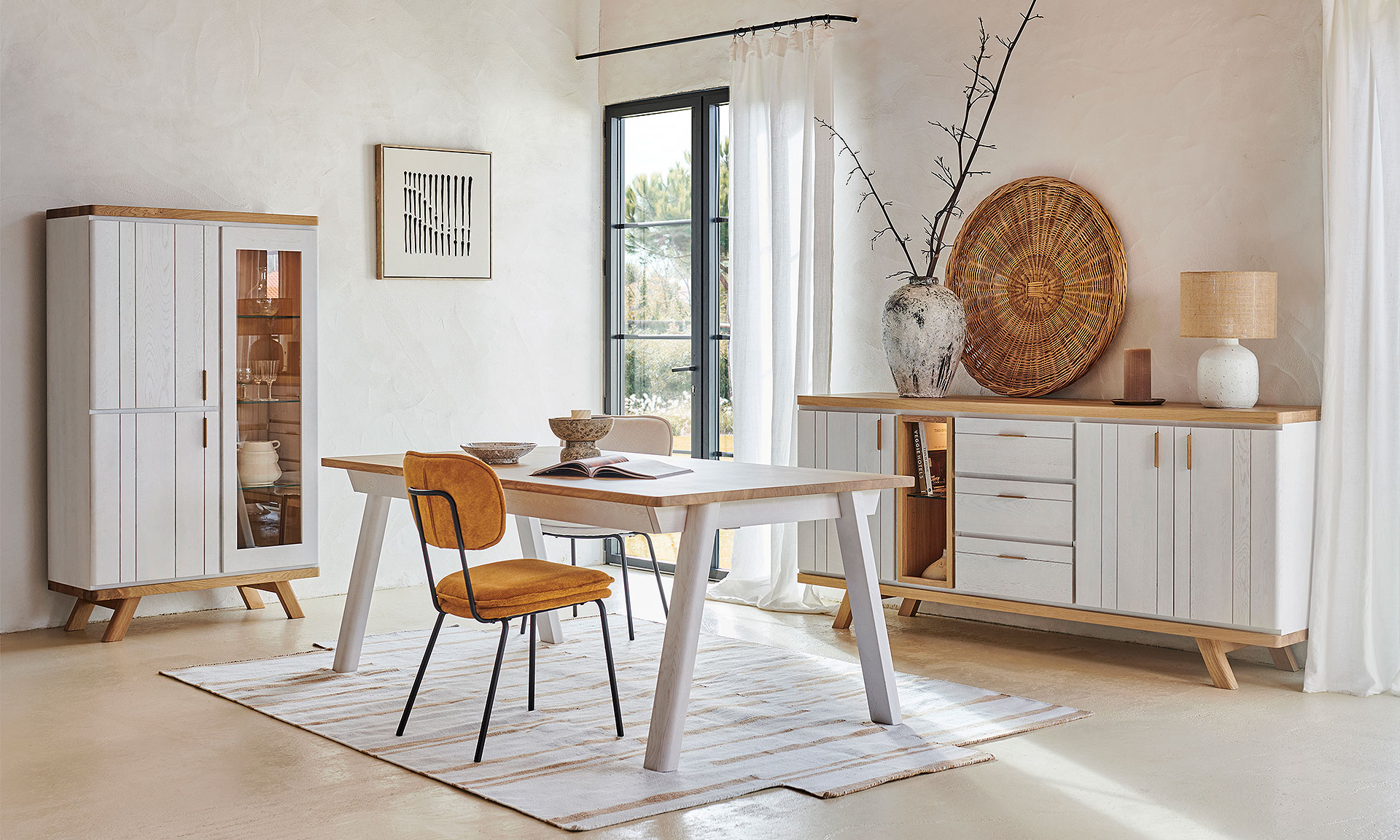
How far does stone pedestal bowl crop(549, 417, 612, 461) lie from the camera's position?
4223mm

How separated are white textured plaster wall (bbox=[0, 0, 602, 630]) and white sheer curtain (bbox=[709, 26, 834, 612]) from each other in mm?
1084

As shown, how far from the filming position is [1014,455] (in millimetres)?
4883

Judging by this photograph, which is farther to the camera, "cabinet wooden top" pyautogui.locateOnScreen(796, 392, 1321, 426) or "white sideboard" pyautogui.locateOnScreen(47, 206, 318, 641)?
"white sideboard" pyautogui.locateOnScreen(47, 206, 318, 641)

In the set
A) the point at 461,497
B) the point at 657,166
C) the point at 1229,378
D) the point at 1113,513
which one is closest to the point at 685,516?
the point at 461,497

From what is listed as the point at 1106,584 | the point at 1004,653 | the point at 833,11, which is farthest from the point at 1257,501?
the point at 833,11

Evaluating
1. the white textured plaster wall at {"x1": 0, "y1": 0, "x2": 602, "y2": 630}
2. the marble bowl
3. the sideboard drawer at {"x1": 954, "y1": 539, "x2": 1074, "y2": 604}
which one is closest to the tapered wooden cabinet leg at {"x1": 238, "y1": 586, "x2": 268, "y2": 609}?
the white textured plaster wall at {"x1": 0, "y1": 0, "x2": 602, "y2": 630}

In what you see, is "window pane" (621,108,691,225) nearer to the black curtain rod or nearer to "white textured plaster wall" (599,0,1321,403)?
the black curtain rod

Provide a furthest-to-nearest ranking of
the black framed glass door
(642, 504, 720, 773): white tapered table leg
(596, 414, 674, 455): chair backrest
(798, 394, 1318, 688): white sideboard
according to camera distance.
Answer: the black framed glass door → (596, 414, 674, 455): chair backrest → (798, 394, 1318, 688): white sideboard → (642, 504, 720, 773): white tapered table leg

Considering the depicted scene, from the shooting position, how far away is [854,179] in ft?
19.4

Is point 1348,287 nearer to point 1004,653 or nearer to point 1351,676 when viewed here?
point 1351,676

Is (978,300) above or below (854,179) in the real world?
below

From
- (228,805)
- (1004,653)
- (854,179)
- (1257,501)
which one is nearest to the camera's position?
(228,805)

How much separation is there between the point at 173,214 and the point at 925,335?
9.13ft

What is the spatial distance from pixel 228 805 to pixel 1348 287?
3484 mm
